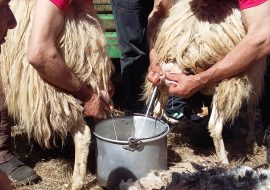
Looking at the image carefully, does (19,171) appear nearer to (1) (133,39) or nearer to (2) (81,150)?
(2) (81,150)

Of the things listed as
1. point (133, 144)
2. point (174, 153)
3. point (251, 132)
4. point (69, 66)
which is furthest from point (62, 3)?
point (251, 132)

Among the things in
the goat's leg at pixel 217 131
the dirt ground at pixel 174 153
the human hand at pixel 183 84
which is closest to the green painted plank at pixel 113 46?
the dirt ground at pixel 174 153

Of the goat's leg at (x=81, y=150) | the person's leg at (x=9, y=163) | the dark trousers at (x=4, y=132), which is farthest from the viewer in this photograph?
the person's leg at (x=9, y=163)

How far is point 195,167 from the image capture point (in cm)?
277

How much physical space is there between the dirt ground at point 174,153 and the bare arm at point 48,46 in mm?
748

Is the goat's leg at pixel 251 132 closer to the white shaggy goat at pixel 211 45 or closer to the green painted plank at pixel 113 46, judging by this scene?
the white shaggy goat at pixel 211 45

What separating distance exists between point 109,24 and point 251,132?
4.65 ft

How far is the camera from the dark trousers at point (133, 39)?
3973mm

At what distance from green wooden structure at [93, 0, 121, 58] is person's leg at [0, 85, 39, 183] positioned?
45.6 inches

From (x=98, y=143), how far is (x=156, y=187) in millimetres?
479

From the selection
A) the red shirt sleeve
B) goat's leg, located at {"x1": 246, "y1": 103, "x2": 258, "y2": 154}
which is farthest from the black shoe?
the red shirt sleeve

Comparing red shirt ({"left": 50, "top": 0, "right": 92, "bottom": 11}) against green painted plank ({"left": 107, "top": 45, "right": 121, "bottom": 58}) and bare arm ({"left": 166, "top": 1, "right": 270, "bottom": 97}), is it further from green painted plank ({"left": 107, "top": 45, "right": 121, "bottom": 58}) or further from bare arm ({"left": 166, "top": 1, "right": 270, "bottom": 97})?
green painted plank ({"left": 107, "top": 45, "right": 121, "bottom": 58})

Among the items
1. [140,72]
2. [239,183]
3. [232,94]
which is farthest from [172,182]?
[140,72]

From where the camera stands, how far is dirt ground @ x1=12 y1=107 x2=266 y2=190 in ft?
10.7
